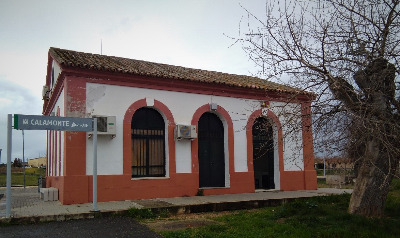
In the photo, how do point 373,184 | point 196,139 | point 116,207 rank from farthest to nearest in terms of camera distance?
point 196,139, point 116,207, point 373,184

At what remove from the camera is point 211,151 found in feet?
42.9

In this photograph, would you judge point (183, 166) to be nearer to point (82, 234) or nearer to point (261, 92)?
point (261, 92)

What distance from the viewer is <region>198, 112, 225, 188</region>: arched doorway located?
42.2 feet

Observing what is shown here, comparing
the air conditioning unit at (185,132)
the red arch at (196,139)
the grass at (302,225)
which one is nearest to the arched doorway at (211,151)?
the red arch at (196,139)

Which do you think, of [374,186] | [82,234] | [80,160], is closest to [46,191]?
[80,160]

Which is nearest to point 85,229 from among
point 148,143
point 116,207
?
point 116,207

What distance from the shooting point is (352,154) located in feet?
24.4

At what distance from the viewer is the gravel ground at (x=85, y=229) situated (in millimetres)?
6652

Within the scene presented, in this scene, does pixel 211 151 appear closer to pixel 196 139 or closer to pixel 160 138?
pixel 196 139

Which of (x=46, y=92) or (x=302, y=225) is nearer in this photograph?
(x=302, y=225)

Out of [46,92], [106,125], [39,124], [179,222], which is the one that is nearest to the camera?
[179,222]

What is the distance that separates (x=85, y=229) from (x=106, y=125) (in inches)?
156

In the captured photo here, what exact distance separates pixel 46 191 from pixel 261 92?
8.18 m

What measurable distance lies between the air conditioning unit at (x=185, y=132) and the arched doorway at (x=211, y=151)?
2.97 feet
